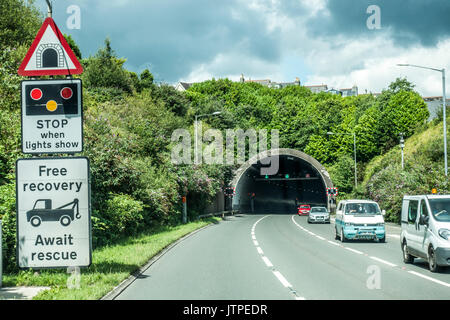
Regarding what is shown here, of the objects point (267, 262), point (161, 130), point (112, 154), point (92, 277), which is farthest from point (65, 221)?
point (161, 130)

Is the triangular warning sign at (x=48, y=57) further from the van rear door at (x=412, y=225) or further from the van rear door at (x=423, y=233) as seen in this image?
the van rear door at (x=412, y=225)

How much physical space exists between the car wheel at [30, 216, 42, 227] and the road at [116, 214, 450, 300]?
202 centimetres

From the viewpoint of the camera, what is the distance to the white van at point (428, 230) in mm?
11646

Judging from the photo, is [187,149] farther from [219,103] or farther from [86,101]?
[219,103]

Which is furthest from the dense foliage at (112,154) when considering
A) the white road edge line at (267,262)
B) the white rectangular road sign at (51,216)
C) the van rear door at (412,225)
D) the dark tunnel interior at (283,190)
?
the dark tunnel interior at (283,190)

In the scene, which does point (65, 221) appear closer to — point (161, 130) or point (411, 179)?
point (161, 130)

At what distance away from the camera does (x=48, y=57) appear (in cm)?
779

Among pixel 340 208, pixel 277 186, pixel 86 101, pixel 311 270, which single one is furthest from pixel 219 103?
pixel 311 270

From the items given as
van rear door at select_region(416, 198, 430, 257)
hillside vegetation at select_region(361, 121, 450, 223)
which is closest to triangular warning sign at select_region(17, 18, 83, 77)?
van rear door at select_region(416, 198, 430, 257)

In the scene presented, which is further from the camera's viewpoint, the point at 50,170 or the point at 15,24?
the point at 15,24

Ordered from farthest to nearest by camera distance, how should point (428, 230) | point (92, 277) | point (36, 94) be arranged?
Result: point (428, 230), point (92, 277), point (36, 94)

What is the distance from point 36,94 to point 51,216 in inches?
76.4

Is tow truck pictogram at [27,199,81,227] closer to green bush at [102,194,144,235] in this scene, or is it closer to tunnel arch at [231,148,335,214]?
green bush at [102,194,144,235]
